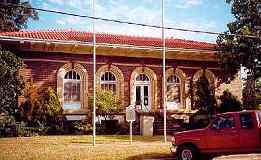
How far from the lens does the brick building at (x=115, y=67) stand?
27.7 metres

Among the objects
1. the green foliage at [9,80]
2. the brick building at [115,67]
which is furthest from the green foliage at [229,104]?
the green foliage at [9,80]

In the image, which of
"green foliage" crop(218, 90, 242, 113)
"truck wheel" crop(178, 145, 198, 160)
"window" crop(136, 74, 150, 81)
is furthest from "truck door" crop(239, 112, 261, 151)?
"green foliage" crop(218, 90, 242, 113)

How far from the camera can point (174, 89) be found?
31844 millimetres

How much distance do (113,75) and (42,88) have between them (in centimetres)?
516

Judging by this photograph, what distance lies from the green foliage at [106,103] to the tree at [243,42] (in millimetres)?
7649

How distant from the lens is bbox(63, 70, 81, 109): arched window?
28.8 meters

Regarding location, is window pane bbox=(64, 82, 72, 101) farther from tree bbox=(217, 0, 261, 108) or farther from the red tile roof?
tree bbox=(217, 0, 261, 108)

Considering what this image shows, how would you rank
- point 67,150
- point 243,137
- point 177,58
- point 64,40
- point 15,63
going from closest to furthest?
point 243,137, point 67,150, point 15,63, point 64,40, point 177,58

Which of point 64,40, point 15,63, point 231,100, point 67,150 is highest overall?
point 64,40

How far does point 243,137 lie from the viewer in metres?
13.7

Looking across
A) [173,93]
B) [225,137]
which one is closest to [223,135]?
[225,137]

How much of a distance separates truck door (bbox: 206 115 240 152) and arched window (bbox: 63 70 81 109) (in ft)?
51.4

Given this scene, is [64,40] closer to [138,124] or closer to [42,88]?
[42,88]

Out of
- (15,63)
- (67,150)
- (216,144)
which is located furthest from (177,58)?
(216,144)
